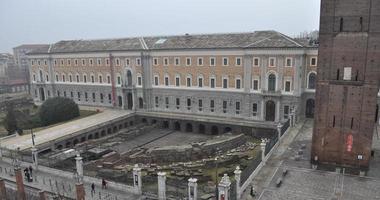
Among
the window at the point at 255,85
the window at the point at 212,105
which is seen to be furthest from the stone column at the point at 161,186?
the window at the point at 212,105

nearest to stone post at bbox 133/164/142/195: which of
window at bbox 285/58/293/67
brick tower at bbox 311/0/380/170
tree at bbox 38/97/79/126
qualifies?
brick tower at bbox 311/0/380/170

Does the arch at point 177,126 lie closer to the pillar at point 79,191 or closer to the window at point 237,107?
the window at point 237,107

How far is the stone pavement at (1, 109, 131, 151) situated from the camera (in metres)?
34.4

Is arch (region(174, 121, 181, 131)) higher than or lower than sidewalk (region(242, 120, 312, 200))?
lower

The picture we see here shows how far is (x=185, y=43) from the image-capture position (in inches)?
1785

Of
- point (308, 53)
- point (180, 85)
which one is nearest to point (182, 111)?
point (180, 85)

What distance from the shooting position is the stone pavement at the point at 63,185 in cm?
2216

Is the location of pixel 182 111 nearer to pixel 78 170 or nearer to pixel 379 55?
pixel 78 170

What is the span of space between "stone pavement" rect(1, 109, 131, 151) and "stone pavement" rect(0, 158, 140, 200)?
6.04m

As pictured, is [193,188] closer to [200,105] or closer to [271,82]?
[271,82]

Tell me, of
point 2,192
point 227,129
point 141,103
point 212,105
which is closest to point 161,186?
point 2,192

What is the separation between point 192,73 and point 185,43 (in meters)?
4.37

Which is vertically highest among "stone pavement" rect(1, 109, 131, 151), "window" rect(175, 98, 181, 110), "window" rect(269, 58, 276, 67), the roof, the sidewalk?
the roof

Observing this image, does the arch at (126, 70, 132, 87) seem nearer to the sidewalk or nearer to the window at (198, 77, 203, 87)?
the window at (198, 77, 203, 87)
